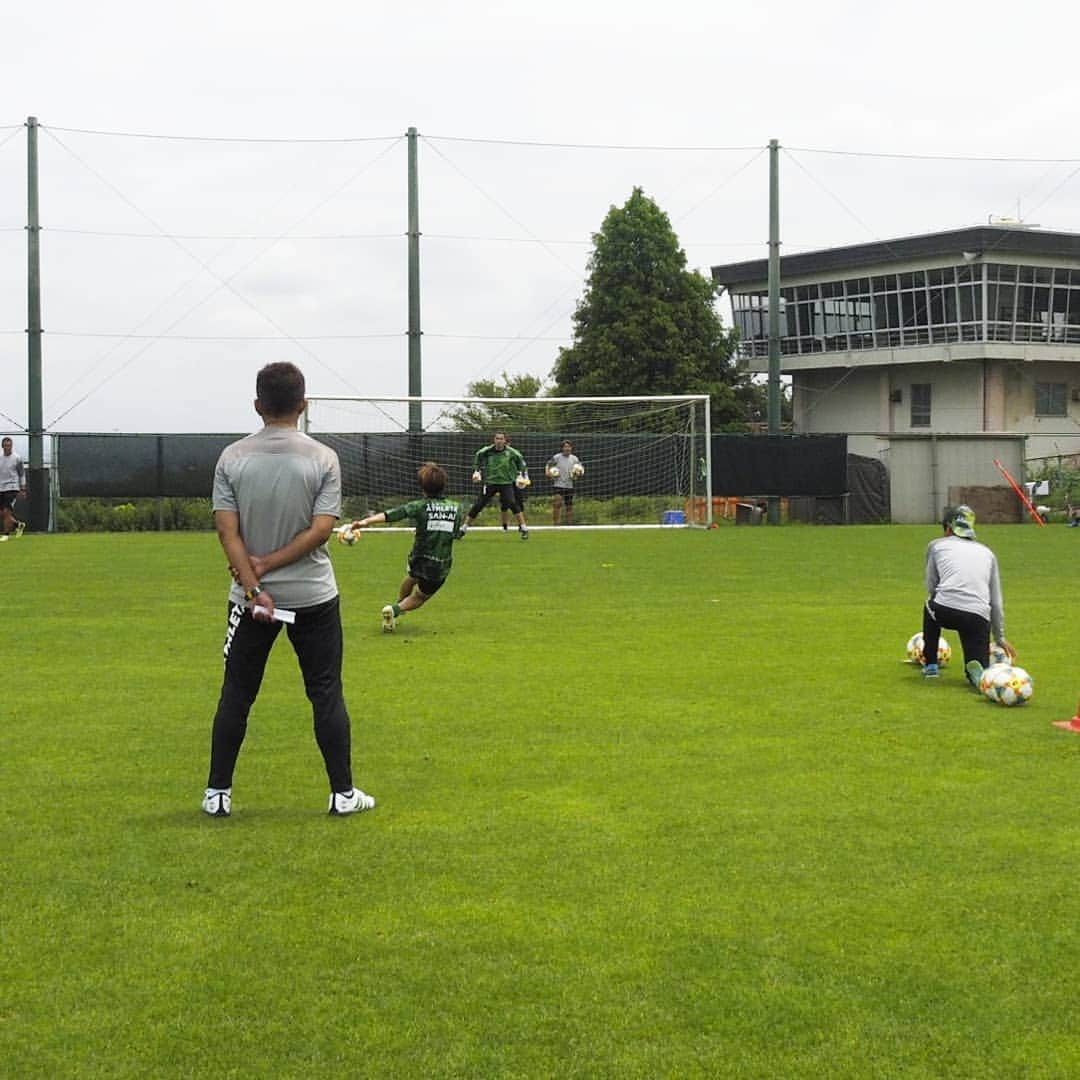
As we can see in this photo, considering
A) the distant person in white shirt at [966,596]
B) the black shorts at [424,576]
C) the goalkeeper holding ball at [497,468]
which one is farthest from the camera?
the goalkeeper holding ball at [497,468]

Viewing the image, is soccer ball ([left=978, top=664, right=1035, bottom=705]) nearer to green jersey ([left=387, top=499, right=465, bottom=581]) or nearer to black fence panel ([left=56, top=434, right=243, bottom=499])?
green jersey ([left=387, top=499, right=465, bottom=581])

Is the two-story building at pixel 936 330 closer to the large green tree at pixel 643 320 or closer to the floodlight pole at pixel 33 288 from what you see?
the large green tree at pixel 643 320

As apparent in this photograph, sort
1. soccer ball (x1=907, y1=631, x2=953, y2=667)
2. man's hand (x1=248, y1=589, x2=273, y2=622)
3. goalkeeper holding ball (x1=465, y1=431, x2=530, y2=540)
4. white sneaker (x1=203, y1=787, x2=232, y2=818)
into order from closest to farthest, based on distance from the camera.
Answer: man's hand (x1=248, y1=589, x2=273, y2=622) → white sneaker (x1=203, y1=787, x2=232, y2=818) → soccer ball (x1=907, y1=631, x2=953, y2=667) → goalkeeper holding ball (x1=465, y1=431, x2=530, y2=540)

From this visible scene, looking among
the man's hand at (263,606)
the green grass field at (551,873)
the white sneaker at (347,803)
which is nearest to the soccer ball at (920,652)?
the green grass field at (551,873)

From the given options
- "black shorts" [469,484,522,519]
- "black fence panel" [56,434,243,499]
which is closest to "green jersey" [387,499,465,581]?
"black shorts" [469,484,522,519]

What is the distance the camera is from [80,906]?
5262 mm

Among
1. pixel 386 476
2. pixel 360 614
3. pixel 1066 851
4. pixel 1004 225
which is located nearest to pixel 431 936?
pixel 1066 851

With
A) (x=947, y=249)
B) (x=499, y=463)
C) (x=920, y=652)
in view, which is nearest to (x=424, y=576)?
(x=920, y=652)

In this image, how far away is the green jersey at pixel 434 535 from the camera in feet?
44.3

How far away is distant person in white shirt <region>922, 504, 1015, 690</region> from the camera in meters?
10.0

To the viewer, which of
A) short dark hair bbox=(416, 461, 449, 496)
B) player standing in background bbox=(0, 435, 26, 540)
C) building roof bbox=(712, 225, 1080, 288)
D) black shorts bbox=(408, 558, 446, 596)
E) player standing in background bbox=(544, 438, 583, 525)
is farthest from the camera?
building roof bbox=(712, 225, 1080, 288)

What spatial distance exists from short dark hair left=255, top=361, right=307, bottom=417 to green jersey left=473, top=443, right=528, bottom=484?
821 inches

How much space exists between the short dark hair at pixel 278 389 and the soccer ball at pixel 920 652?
5.65 m

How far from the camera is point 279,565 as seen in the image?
644cm
